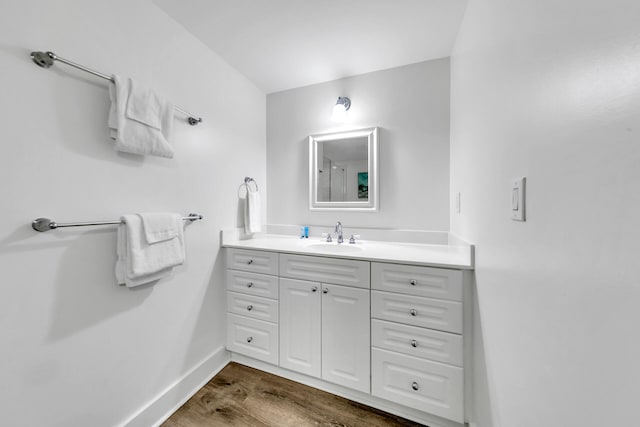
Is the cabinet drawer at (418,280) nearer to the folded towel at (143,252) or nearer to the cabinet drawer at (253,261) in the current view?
the cabinet drawer at (253,261)

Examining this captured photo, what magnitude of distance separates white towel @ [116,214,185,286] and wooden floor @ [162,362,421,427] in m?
0.85

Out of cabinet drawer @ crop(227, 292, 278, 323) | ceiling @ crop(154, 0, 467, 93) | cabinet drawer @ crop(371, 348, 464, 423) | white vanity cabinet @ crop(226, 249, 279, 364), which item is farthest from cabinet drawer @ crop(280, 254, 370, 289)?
ceiling @ crop(154, 0, 467, 93)

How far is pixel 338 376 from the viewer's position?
4.59 ft

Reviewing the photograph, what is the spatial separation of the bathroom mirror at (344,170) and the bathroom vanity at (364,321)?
0.46 meters

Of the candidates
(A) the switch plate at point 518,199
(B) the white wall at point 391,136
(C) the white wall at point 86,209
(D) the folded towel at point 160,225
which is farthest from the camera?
(B) the white wall at point 391,136

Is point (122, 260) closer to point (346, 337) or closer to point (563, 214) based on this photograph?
point (346, 337)

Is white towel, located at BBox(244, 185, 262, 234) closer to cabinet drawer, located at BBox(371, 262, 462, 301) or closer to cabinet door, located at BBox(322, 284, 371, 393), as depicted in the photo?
cabinet door, located at BBox(322, 284, 371, 393)

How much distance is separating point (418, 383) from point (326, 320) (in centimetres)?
57

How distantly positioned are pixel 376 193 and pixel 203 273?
1.40m

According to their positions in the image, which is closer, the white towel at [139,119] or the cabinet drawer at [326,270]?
the white towel at [139,119]

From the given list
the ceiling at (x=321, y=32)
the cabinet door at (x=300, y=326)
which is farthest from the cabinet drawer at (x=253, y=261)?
the ceiling at (x=321, y=32)

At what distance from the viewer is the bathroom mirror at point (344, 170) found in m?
1.91

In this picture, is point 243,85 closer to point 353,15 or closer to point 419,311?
point 353,15

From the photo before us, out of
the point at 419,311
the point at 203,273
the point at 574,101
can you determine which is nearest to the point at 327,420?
the point at 419,311
